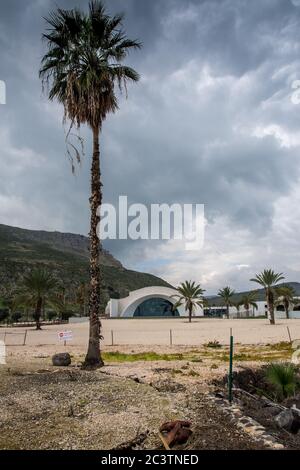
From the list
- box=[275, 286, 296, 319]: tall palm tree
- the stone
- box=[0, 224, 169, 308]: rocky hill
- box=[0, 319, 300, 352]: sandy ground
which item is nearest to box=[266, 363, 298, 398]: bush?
A: the stone

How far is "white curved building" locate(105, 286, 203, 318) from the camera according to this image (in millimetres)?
102500

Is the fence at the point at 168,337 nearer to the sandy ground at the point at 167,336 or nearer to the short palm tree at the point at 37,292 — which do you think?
the sandy ground at the point at 167,336

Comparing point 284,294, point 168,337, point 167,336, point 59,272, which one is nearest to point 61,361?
point 168,337

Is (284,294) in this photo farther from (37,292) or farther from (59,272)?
(59,272)

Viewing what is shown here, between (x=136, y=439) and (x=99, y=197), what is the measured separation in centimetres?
1128

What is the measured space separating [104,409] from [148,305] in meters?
95.4

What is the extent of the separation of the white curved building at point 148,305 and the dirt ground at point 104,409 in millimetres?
86656

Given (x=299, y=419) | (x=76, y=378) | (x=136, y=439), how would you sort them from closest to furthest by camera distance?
(x=136, y=439) → (x=299, y=419) → (x=76, y=378)

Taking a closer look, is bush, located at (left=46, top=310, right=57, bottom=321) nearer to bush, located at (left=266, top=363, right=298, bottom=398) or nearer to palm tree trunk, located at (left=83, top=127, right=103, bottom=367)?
palm tree trunk, located at (left=83, top=127, right=103, bottom=367)

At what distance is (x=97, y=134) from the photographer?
18.7m

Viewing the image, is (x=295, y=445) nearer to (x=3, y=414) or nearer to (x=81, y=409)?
(x=81, y=409)

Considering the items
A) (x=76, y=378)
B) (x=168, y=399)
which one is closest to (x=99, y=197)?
(x=76, y=378)

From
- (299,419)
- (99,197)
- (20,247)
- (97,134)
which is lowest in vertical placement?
(299,419)

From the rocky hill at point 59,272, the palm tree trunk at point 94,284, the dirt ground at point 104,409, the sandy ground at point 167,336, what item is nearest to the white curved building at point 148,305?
the rocky hill at point 59,272
